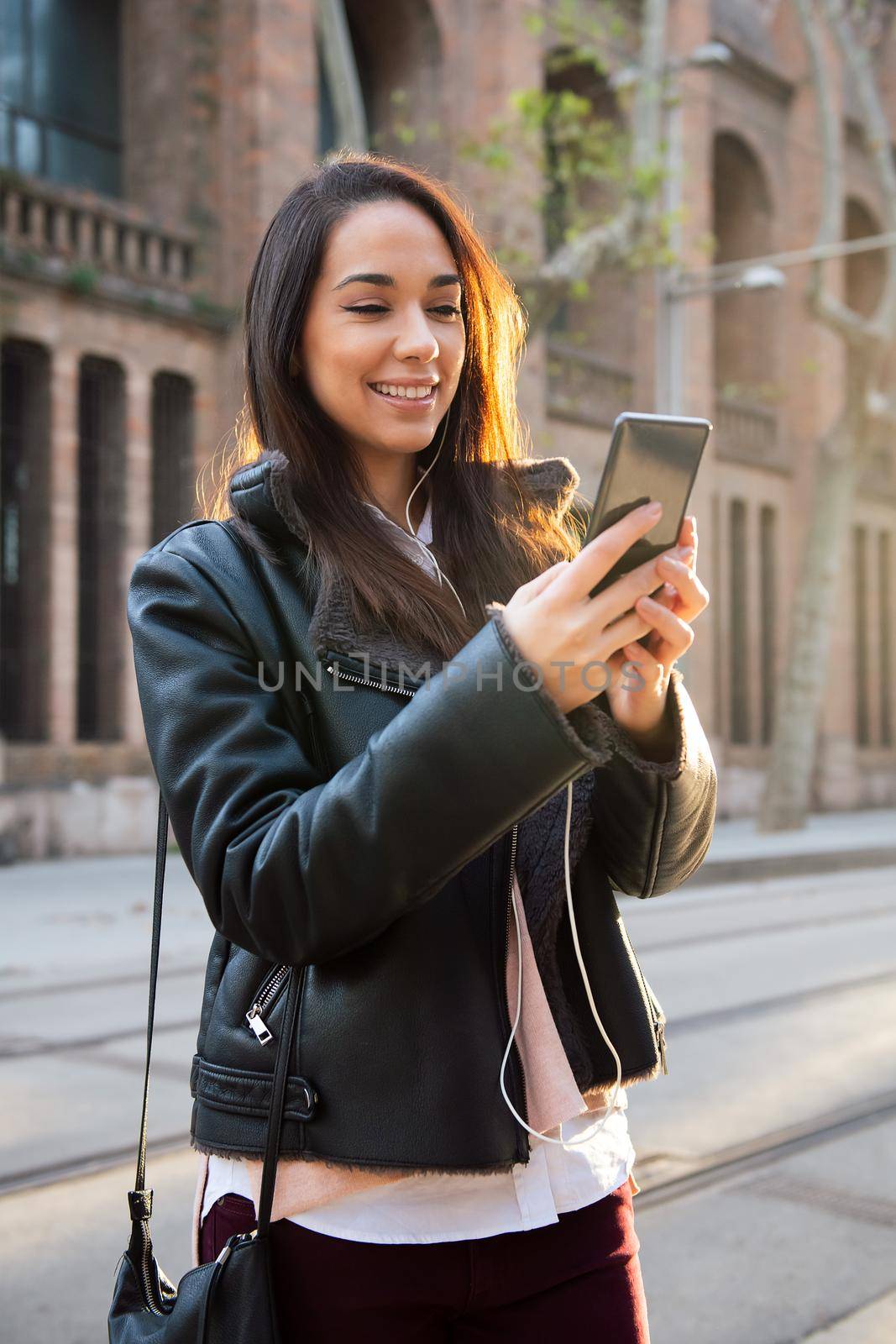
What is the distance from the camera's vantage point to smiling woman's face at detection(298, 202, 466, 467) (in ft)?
5.15

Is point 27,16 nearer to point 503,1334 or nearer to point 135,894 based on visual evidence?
point 135,894

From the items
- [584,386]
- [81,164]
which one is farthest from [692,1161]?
[584,386]

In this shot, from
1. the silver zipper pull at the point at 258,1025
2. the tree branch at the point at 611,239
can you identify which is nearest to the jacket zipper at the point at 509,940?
the silver zipper pull at the point at 258,1025

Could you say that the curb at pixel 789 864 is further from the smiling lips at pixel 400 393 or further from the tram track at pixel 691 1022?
the smiling lips at pixel 400 393

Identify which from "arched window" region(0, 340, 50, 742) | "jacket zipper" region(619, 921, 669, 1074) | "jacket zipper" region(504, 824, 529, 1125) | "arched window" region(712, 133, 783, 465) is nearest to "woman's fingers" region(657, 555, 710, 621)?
"jacket zipper" region(504, 824, 529, 1125)

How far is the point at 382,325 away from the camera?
1576mm

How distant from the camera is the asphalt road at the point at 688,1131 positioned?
150 inches

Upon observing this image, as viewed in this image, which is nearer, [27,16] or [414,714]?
[414,714]

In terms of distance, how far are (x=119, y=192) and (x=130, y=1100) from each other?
14.7m

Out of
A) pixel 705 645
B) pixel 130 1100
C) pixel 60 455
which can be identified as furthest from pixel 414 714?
pixel 705 645

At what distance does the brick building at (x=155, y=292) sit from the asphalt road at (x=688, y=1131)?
5564 millimetres

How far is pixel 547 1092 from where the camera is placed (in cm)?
144

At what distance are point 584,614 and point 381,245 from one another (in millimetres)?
562

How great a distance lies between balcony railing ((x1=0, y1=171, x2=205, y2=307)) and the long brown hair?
47.5 ft
